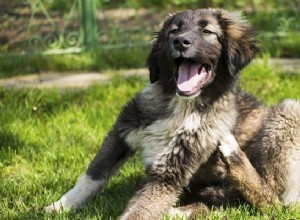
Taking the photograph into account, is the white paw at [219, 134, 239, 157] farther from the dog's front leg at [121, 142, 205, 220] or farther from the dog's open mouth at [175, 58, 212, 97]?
the dog's open mouth at [175, 58, 212, 97]

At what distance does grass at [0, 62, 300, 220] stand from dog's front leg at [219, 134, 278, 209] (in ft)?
0.28

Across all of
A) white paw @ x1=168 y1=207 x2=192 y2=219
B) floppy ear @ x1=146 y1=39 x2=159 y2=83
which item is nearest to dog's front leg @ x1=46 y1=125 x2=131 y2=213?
floppy ear @ x1=146 y1=39 x2=159 y2=83

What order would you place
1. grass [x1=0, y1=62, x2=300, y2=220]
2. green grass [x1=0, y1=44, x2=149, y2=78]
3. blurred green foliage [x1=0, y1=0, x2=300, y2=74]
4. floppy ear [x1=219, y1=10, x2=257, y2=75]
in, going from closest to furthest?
floppy ear [x1=219, y1=10, x2=257, y2=75] < grass [x1=0, y1=62, x2=300, y2=220] < green grass [x1=0, y1=44, x2=149, y2=78] < blurred green foliage [x1=0, y1=0, x2=300, y2=74]

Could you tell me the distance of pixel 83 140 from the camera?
5902 millimetres

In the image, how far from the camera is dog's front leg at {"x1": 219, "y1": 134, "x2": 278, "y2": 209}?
4562mm

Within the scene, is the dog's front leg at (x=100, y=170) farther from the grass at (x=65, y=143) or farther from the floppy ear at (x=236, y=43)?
the floppy ear at (x=236, y=43)

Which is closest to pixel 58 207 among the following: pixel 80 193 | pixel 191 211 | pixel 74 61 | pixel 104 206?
→ pixel 80 193

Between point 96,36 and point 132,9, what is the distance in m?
0.95

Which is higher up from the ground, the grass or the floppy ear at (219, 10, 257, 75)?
the floppy ear at (219, 10, 257, 75)

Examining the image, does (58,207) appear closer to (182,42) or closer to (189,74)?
(189,74)

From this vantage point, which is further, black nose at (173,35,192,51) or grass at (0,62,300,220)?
grass at (0,62,300,220)

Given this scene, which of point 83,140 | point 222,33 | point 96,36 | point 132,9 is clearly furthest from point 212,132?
point 132,9

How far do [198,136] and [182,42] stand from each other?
2.19 feet

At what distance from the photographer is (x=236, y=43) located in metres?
4.59
